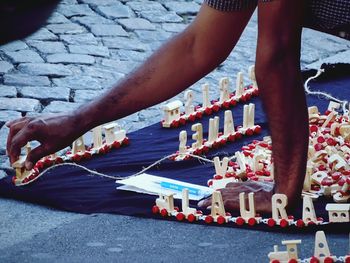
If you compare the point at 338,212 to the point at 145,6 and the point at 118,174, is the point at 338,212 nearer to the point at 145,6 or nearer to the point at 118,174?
the point at 118,174

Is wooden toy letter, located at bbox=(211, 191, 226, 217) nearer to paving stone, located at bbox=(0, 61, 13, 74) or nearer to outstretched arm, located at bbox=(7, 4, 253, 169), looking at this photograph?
outstretched arm, located at bbox=(7, 4, 253, 169)

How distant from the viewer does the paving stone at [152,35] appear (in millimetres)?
6367

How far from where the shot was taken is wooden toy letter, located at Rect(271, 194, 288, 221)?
3.07 meters

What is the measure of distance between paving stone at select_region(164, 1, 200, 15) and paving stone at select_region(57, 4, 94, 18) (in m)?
0.67

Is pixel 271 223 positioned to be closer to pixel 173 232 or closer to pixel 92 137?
pixel 173 232

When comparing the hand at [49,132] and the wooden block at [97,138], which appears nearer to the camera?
the hand at [49,132]

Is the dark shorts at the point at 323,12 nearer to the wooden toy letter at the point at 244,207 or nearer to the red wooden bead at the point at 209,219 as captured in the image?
the wooden toy letter at the point at 244,207

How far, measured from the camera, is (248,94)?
491 centimetres

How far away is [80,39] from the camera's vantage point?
6309mm

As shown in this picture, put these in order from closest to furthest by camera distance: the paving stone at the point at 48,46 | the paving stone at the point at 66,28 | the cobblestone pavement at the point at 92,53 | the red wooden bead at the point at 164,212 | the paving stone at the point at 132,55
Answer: the red wooden bead at the point at 164,212
the cobblestone pavement at the point at 92,53
the paving stone at the point at 132,55
the paving stone at the point at 48,46
the paving stone at the point at 66,28

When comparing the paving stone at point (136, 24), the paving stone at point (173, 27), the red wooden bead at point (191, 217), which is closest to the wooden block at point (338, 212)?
the red wooden bead at point (191, 217)

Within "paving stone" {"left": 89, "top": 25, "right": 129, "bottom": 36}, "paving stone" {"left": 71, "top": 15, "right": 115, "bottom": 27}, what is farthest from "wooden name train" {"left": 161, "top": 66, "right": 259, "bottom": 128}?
"paving stone" {"left": 71, "top": 15, "right": 115, "bottom": 27}

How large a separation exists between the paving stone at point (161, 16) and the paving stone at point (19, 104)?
2.13 metres

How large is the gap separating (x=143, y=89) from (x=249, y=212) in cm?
63
